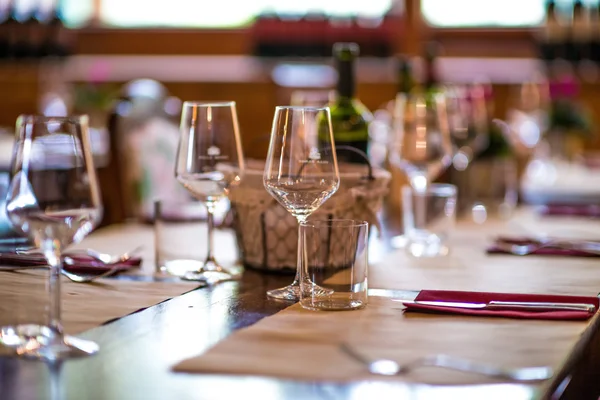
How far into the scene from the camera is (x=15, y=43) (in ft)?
18.3

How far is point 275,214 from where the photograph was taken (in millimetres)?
1325

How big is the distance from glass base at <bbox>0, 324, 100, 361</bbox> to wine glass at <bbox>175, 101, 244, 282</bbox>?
0.35 meters

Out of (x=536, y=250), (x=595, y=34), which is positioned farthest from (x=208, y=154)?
(x=595, y=34)

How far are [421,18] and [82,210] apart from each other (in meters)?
4.33

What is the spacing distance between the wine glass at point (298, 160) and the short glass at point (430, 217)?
471mm

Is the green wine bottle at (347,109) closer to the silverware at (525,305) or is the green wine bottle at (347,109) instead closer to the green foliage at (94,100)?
the silverware at (525,305)

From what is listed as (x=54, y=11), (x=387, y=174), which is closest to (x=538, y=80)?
(x=54, y=11)

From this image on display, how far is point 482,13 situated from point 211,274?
14.0 feet

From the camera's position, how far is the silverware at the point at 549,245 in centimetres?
153

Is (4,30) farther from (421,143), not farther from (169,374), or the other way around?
(169,374)

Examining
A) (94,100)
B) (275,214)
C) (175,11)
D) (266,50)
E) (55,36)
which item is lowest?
(275,214)

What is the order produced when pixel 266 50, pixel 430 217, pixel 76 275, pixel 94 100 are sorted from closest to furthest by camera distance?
1. pixel 76 275
2. pixel 430 217
3. pixel 94 100
4. pixel 266 50

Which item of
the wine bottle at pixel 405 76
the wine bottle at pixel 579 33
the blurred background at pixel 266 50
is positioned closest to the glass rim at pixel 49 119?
the wine bottle at pixel 405 76

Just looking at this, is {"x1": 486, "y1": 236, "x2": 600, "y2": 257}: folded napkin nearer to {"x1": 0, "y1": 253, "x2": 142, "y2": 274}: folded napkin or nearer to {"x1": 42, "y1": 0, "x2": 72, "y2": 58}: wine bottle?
{"x1": 0, "y1": 253, "x2": 142, "y2": 274}: folded napkin
